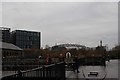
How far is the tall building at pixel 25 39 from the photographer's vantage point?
113125mm

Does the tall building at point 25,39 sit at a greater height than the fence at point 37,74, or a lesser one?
greater

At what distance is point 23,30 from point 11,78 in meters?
113

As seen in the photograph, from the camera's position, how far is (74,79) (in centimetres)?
1337

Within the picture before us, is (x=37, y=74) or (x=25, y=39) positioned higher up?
(x=25, y=39)

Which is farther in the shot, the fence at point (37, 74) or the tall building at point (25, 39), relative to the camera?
the tall building at point (25, 39)

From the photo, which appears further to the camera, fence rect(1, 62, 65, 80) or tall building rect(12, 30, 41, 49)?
tall building rect(12, 30, 41, 49)

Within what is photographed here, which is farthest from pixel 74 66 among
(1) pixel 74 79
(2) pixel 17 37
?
(2) pixel 17 37

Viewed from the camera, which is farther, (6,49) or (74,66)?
(6,49)

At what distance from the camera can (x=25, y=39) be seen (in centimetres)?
11562

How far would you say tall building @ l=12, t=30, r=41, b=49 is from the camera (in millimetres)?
113125

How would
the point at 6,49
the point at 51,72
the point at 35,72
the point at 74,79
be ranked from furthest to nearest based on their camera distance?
the point at 6,49 → the point at 74,79 → the point at 51,72 → the point at 35,72

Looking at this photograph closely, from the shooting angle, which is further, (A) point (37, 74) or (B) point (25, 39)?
(B) point (25, 39)

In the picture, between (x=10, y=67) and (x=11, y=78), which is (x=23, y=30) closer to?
(x=10, y=67)

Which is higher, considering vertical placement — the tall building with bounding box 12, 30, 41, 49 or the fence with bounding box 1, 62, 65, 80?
the tall building with bounding box 12, 30, 41, 49
